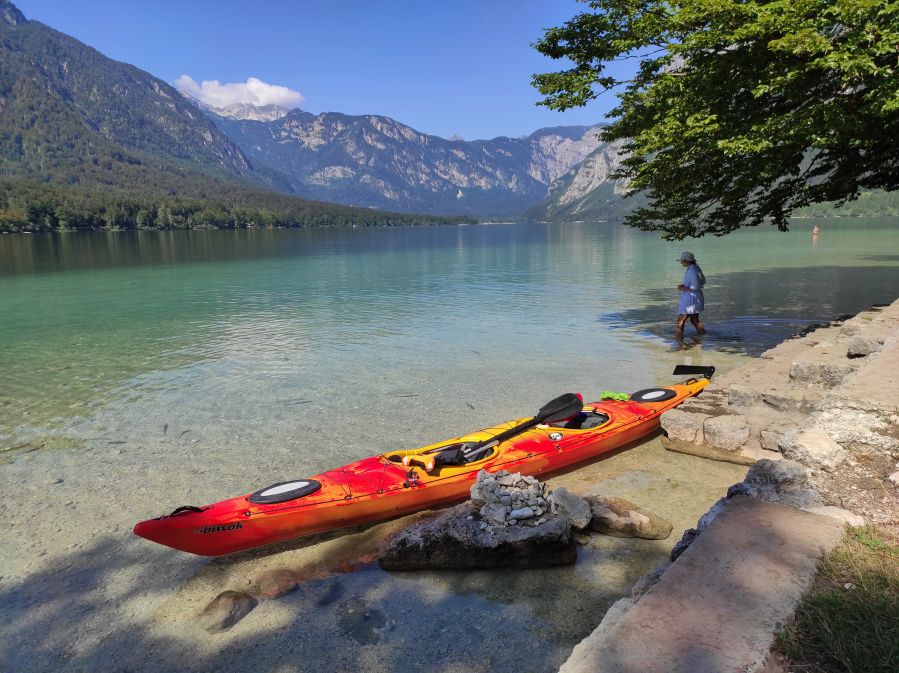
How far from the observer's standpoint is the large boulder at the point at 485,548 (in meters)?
6.03

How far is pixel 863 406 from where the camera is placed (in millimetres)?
5652

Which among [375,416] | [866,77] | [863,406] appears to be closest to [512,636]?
[863,406]

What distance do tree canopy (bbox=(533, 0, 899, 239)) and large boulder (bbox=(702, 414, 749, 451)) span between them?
16.9 ft

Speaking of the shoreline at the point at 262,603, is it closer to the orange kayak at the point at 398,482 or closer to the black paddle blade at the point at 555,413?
the orange kayak at the point at 398,482

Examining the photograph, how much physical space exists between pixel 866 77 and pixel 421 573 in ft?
35.7

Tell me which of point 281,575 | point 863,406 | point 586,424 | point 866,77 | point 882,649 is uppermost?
point 866,77

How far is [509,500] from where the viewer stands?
6.61 metres

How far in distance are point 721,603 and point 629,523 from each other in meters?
3.28

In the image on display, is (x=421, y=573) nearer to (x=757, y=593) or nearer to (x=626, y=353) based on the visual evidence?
(x=757, y=593)

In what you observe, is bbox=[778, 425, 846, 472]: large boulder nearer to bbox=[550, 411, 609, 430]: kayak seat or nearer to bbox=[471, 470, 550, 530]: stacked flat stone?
bbox=[471, 470, 550, 530]: stacked flat stone

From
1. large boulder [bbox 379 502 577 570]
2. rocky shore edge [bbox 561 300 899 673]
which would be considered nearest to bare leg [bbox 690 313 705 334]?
rocky shore edge [bbox 561 300 899 673]

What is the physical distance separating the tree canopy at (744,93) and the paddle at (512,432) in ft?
19.6


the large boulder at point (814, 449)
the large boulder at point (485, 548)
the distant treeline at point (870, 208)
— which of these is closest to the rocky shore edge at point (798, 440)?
the large boulder at point (814, 449)

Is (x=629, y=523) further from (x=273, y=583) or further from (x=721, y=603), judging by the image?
(x=273, y=583)
